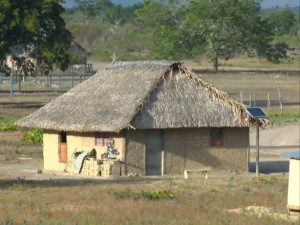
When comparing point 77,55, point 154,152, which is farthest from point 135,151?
point 77,55

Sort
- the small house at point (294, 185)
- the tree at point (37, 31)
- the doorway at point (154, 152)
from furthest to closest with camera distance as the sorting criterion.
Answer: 1. the tree at point (37, 31)
2. the doorway at point (154, 152)
3. the small house at point (294, 185)

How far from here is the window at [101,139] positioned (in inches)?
1451

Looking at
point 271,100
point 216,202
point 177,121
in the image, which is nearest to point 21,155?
point 177,121

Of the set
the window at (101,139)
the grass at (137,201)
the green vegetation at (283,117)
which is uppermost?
the green vegetation at (283,117)

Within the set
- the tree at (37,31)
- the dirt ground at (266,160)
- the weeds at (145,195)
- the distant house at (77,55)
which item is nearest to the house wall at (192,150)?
the dirt ground at (266,160)

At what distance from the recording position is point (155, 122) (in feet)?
118

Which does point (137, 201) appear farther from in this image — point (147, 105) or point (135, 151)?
point (147, 105)

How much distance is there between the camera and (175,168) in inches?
1451

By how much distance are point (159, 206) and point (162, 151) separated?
10210 millimetres

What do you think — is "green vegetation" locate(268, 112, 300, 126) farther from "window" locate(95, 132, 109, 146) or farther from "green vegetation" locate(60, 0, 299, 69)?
"green vegetation" locate(60, 0, 299, 69)

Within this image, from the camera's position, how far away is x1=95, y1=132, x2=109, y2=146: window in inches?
1451

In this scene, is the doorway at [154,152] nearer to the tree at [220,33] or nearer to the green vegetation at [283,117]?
the green vegetation at [283,117]

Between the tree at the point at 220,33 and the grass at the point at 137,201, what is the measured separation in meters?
59.1

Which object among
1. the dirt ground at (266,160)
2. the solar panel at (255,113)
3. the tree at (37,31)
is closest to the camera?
the solar panel at (255,113)
